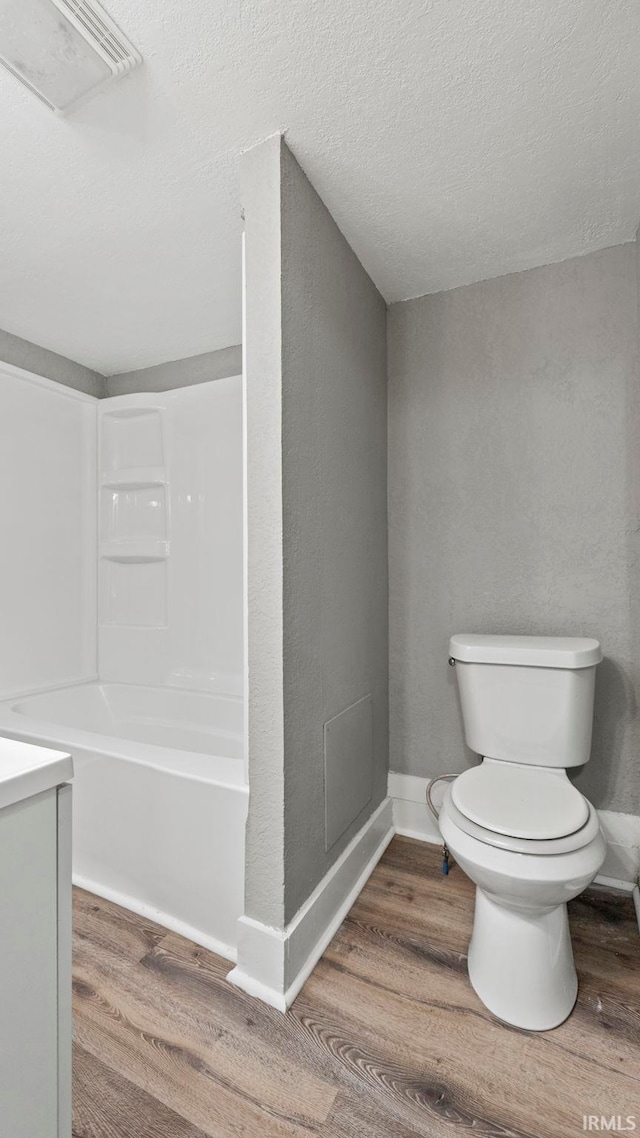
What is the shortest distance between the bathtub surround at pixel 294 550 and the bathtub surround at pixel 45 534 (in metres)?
1.59

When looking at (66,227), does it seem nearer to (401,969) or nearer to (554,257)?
(554,257)

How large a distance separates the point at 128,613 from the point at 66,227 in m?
1.76

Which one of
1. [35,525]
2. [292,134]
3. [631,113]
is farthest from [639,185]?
[35,525]

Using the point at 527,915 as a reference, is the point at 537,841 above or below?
above

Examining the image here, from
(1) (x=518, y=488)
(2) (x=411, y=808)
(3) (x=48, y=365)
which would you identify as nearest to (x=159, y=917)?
(2) (x=411, y=808)

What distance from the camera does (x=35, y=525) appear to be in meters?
2.50

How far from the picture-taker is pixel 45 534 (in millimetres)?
2555

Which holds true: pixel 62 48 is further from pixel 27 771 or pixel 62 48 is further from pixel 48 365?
pixel 48 365

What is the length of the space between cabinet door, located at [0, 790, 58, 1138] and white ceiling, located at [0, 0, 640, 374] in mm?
1519

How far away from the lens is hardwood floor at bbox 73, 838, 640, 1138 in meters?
1.05

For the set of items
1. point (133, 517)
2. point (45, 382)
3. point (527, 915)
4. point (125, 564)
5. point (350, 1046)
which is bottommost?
point (350, 1046)

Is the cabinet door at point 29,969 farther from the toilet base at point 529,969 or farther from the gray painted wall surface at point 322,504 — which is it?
the toilet base at point 529,969

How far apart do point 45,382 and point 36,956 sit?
2551mm

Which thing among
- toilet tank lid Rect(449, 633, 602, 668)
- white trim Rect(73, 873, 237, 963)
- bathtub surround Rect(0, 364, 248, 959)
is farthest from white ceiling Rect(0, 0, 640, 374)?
white trim Rect(73, 873, 237, 963)
